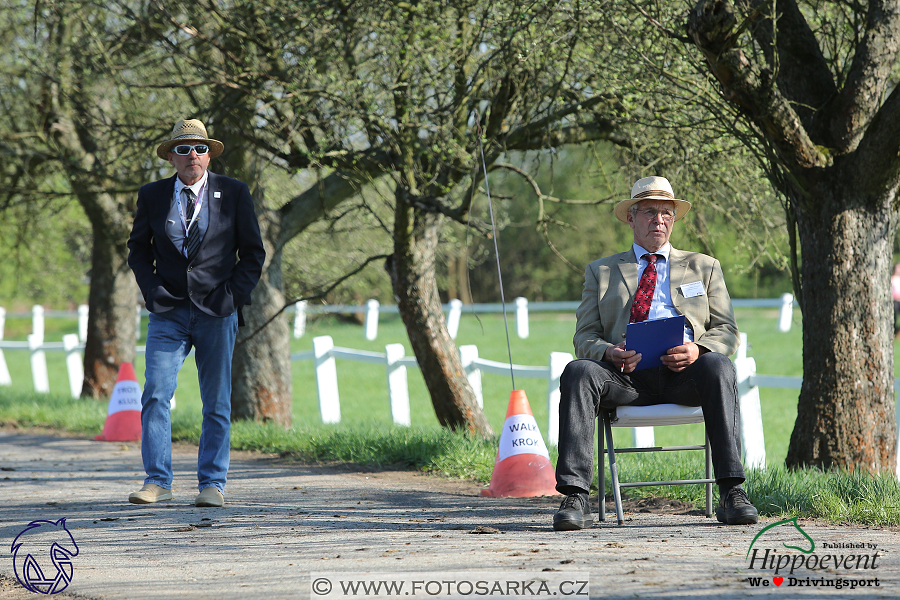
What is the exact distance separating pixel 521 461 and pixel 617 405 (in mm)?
1116

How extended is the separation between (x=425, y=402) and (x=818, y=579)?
11897 millimetres

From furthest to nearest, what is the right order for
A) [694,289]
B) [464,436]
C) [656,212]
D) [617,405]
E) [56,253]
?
[56,253] → [464,436] → [656,212] → [694,289] → [617,405]

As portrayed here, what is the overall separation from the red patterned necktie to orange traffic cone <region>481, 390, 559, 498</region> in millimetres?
1063

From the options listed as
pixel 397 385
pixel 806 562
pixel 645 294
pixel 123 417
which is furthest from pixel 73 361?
pixel 806 562

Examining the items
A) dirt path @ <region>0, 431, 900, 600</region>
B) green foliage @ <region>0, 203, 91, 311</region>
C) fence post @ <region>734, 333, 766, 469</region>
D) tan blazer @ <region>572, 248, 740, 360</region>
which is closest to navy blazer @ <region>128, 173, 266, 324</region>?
dirt path @ <region>0, 431, 900, 600</region>

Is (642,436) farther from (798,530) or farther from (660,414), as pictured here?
(798,530)

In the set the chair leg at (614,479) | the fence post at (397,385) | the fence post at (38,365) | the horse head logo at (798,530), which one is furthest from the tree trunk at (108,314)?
the horse head logo at (798,530)

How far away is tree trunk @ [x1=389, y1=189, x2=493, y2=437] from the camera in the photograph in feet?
25.9

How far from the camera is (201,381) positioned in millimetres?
5066

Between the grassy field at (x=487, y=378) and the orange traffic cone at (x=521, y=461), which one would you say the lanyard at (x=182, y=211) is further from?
the grassy field at (x=487, y=378)

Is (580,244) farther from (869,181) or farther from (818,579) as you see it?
(818,579)

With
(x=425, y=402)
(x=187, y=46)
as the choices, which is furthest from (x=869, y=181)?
(x=425, y=402)

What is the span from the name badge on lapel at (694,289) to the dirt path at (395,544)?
1.13 meters

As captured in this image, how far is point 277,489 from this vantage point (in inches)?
223
